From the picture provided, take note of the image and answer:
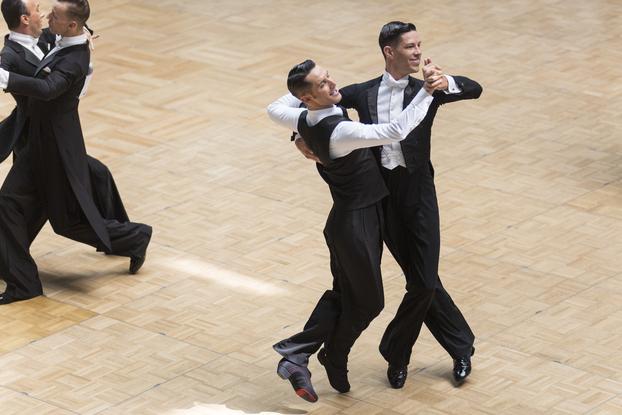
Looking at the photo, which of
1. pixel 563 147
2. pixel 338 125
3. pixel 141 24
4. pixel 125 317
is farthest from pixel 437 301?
pixel 141 24

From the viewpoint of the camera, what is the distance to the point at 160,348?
7219 mm

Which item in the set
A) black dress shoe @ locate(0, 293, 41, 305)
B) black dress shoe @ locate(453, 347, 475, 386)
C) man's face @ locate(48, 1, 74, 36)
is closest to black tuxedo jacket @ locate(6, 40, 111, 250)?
man's face @ locate(48, 1, 74, 36)

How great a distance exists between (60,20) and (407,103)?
7.06ft

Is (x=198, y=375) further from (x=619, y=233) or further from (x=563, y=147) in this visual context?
(x=563, y=147)

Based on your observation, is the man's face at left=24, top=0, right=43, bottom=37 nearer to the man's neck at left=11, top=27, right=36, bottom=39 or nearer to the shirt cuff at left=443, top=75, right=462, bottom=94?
the man's neck at left=11, top=27, right=36, bottom=39

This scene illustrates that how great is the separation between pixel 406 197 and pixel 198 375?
1388mm

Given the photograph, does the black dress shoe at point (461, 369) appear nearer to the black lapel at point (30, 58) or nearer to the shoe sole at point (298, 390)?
the shoe sole at point (298, 390)

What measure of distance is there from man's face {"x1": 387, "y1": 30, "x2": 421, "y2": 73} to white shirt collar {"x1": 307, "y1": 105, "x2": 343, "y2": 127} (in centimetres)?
36

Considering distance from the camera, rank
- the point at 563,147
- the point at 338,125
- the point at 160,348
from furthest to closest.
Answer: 1. the point at 563,147
2. the point at 160,348
3. the point at 338,125

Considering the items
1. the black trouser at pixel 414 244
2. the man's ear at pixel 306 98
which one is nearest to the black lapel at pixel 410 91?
the black trouser at pixel 414 244

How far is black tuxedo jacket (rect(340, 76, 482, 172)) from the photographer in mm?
6340

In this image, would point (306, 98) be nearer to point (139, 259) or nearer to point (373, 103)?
point (373, 103)

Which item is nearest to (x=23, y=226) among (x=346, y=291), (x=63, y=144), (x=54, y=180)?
(x=54, y=180)

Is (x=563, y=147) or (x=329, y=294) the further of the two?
(x=563, y=147)
